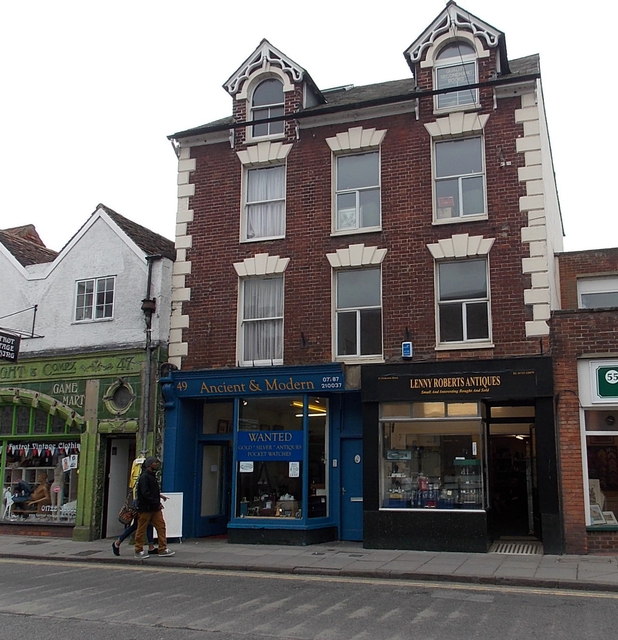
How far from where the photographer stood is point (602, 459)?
43.9 ft

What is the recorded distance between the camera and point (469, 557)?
12.8 metres

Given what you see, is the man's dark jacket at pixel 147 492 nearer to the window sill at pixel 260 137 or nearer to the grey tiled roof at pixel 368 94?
the window sill at pixel 260 137

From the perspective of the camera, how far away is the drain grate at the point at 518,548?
1327cm

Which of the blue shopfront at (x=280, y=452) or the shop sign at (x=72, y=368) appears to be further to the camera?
the shop sign at (x=72, y=368)

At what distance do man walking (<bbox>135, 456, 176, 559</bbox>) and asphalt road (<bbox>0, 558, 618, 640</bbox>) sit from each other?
163 cm

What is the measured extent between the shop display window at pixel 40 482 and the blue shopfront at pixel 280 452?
9.18ft

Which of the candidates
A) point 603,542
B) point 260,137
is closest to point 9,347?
point 260,137

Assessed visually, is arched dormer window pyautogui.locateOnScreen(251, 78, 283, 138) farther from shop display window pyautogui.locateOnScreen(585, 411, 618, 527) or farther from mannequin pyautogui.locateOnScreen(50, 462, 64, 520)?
shop display window pyautogui.locateOnScreen(585, 411, 618, 527)

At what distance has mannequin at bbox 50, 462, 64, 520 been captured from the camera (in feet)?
56.0

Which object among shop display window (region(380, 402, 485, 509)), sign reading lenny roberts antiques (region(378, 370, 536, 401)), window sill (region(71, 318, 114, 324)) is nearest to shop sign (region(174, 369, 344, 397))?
sign reading lenny roberts antiques (region(378, 370, 536, 401))

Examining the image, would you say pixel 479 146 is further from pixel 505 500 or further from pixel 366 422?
pixel 505 500

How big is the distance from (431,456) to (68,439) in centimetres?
881

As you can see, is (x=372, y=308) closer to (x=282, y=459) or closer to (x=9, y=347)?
(x=282, y=459)

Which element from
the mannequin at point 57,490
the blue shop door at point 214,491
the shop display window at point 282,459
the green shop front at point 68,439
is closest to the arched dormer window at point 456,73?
the shop display window at point 282,459
